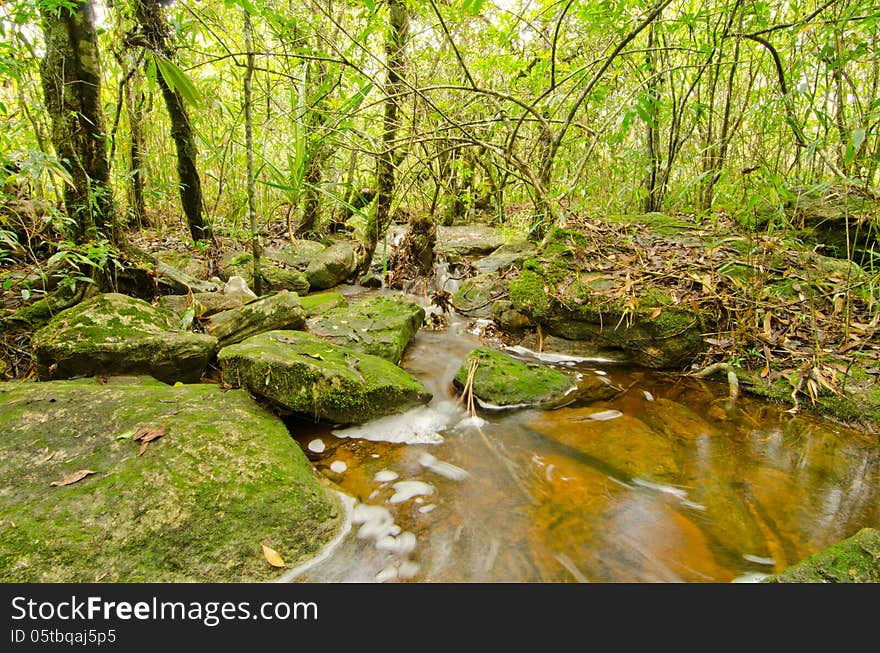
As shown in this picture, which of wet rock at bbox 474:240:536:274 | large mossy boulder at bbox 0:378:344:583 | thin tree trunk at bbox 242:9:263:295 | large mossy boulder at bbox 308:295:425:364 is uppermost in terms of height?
thin tree trunk at bbox 242:9:263:295

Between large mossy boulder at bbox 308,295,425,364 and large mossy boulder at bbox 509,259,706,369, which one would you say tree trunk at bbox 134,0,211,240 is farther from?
large mossy boulder at bbox 509,259,706,369

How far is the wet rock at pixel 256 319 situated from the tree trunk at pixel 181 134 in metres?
2.34

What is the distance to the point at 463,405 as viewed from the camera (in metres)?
3.25

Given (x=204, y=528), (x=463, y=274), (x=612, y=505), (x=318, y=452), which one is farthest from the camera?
(x=463, y=274)

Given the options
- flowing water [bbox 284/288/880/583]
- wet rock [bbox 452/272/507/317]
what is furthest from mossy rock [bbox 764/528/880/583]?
wet rock [bbox 452/272/507/317]

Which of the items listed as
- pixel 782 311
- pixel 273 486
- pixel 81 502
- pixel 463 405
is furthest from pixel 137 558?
pixel 782 311

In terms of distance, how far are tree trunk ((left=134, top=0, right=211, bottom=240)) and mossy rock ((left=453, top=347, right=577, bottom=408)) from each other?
4.12 meters

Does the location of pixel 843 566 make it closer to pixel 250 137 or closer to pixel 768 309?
pixel 768 309

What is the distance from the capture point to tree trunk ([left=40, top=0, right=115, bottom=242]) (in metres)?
2.97

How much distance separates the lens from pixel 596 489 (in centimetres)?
235

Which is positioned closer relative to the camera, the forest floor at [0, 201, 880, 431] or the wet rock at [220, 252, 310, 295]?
the forest floor at [0, 201, 880, 431]

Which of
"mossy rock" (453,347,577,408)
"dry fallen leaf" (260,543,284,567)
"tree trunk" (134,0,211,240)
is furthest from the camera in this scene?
"tree trunk" (134,0,211,240)

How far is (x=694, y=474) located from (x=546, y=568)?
118cm

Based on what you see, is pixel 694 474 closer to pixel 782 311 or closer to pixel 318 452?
pixel 782 311
